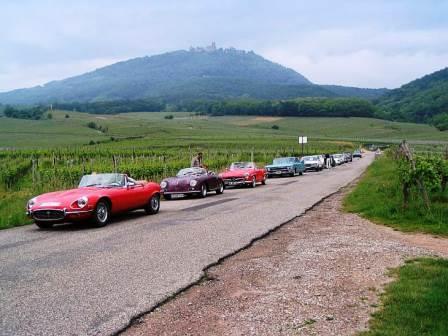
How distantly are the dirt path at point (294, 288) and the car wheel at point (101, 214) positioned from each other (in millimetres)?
4271

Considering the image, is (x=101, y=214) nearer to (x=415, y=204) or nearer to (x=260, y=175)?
(x=415, y=204)

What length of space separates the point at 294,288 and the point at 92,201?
278 inches

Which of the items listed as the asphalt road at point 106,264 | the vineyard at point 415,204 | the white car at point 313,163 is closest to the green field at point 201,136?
the white car at point 313,163

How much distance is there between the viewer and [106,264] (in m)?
8.27

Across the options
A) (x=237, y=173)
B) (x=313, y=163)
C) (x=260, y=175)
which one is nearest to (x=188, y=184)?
(x=237, y=173)

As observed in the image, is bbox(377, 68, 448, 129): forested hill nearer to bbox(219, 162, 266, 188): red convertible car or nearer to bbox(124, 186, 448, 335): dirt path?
bbox(219, 162, 266, 188): red convertible car

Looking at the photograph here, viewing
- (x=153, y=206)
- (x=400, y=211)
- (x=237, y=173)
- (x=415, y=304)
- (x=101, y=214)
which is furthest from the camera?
(x=237, y=173)

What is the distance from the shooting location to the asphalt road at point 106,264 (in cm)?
574

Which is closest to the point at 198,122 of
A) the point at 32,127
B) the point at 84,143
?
the point at 32,127

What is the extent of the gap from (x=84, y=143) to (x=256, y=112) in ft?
A: 295

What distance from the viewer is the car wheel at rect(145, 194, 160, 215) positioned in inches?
612

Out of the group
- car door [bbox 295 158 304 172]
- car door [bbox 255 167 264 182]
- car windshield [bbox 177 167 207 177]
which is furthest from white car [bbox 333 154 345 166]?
car windshield [bbox 177 167 207 177]

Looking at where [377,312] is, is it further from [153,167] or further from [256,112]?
[256,112]

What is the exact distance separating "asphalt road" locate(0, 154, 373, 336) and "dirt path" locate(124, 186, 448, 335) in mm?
397
